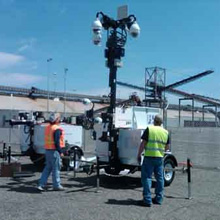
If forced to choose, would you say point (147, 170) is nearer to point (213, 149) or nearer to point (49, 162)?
point (49, 162)

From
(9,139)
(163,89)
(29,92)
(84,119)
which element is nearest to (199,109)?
(163,89)

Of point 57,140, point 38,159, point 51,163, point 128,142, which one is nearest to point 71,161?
point 38,159

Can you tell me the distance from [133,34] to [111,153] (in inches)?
140

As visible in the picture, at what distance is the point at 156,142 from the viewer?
8680mm

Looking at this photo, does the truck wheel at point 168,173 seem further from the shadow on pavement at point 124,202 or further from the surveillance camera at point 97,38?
the surveillance camera at point 97,38

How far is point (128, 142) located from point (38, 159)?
465cm

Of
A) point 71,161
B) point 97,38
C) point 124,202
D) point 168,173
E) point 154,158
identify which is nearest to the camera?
point 124,202

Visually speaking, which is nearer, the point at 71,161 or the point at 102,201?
the point at 102,201

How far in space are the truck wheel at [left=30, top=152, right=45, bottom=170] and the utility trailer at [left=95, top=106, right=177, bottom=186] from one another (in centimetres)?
353

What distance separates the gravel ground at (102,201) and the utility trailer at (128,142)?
19.2 inches

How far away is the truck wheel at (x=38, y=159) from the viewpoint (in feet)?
47.4

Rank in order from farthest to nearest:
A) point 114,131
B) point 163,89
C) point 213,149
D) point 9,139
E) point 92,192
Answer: point 163,89 → point 9,139 → point 213,149 → point 114,131 → point 92,192

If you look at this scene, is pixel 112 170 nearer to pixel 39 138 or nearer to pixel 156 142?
pixel 156 142

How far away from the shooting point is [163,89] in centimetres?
8244
